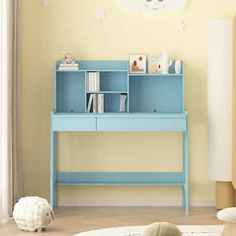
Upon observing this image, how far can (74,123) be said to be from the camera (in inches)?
218

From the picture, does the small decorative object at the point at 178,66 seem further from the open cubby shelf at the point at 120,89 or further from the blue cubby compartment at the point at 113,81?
the blue cubby compartment at the point at 113,81

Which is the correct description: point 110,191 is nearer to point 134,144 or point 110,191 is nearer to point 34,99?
point 134,144

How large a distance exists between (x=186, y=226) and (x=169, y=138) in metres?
1.20

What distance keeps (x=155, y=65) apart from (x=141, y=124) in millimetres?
624

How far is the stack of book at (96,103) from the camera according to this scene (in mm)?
5805

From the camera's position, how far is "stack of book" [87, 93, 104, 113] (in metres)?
5.80

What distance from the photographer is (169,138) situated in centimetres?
600

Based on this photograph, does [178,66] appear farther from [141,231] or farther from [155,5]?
[141,231]

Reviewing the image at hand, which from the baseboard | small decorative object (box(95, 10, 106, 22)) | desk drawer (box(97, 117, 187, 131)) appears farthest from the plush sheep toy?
small decorative object (box(95, 10, 106, 22))

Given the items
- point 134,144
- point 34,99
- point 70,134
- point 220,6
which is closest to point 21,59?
point 34,99

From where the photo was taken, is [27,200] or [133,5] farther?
[133,5]

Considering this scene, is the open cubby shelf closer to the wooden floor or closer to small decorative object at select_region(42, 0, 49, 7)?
small decorative object at select_region(42, 0, 49, 7)

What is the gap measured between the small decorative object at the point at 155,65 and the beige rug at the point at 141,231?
149cm

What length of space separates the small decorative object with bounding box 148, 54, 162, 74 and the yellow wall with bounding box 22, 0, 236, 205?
11cm
